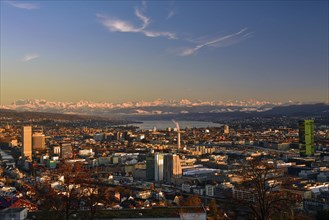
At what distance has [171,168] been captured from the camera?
1366 cm

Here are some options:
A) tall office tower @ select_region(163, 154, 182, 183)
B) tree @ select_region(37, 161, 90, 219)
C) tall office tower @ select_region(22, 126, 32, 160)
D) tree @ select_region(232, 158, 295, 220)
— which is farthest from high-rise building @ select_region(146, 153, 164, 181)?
tree @ select_region(232, 158, 295, 220)

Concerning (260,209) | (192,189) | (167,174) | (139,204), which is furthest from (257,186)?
(167,174)

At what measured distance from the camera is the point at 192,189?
11211mm

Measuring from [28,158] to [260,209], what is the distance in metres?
17.3

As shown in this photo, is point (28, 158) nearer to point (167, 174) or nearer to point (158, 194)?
point (167, 174)

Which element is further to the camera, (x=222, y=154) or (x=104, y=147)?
(x=104, y=147)

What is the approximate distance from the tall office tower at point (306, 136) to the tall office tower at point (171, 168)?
5537 millimetres

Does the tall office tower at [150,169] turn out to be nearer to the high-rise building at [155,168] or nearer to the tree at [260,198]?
the high-rise building at [155,168]

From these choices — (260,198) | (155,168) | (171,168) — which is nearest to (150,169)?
(155,168)

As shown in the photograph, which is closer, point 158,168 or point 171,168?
point 171,168

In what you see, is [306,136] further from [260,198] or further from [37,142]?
[260,198]

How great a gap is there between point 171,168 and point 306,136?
6.52 m

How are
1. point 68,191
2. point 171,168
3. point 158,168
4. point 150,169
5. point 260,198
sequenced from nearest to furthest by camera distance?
point 260,198
point 68,191
point 171,168
point 158,168
point 150,169

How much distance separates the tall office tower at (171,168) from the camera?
13570 millimetres
